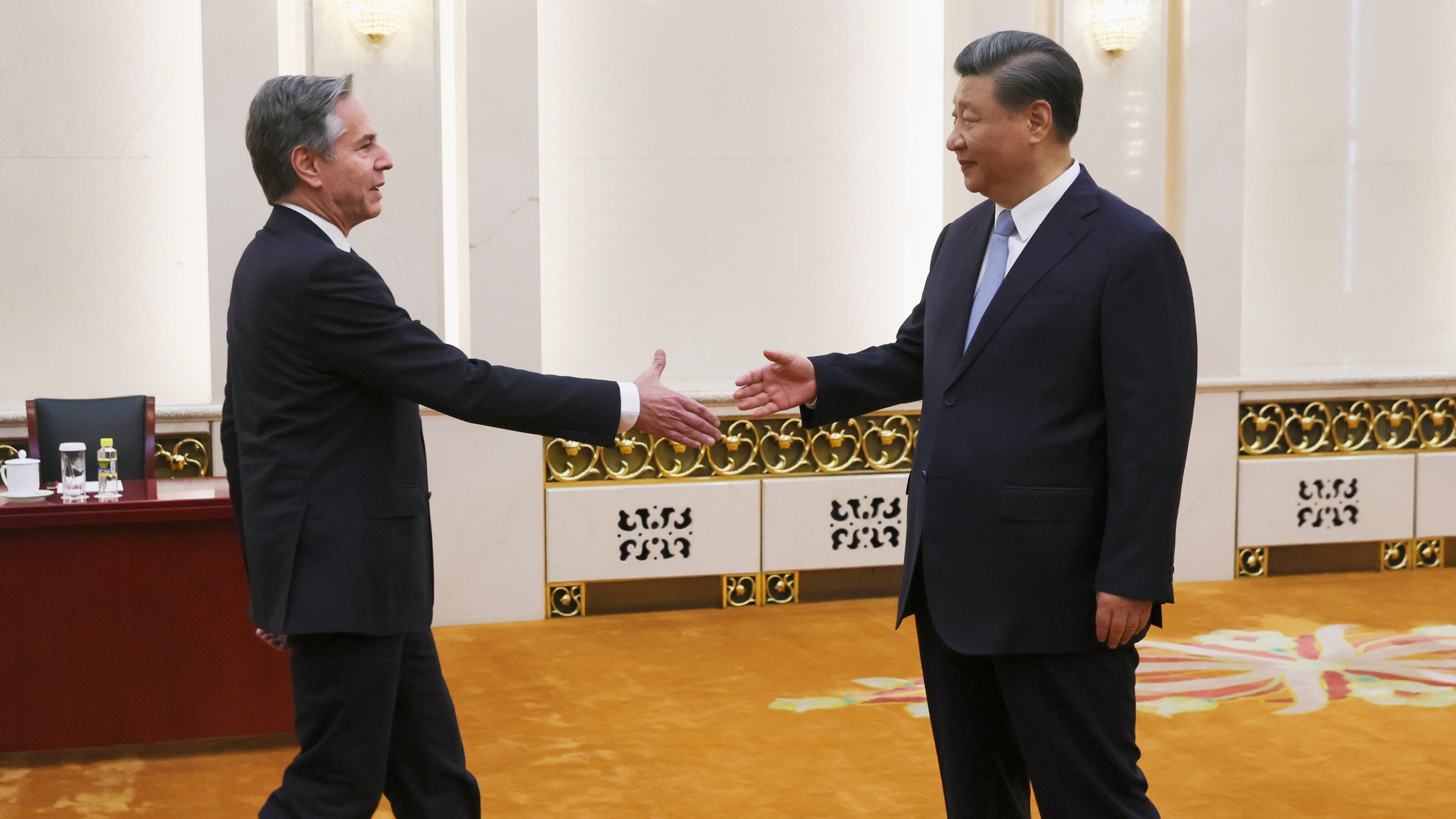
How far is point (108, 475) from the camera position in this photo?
404 cm

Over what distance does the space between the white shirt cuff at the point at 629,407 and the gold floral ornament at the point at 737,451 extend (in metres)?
3.18

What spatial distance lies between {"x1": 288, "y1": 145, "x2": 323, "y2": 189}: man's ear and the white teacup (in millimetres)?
2035

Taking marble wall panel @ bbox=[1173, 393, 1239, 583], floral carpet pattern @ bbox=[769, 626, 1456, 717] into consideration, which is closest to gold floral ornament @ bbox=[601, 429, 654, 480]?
floral carpet pattern @ bbox=[769, 626, 1456, 717]

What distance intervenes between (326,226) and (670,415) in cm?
71

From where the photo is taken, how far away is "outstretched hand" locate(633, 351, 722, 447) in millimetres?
2516

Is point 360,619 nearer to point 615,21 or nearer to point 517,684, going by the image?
point 517,684

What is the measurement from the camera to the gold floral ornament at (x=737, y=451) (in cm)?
571

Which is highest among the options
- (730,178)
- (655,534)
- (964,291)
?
(730,178)

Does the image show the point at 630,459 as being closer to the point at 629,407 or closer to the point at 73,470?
the point at 73,470

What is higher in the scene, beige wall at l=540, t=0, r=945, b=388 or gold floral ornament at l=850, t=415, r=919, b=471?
beige wall at l=540, t=0, r=945, b=388

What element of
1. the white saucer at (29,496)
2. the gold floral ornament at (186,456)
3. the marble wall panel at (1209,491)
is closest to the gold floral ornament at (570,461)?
the gold floral ornament at (186,456)

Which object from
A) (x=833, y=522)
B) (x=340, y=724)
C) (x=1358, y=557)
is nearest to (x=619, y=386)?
(x=340, y=724)

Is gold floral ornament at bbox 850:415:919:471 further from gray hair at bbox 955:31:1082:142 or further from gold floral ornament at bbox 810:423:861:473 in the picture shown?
gray hair at bbox 955:31:1082:142

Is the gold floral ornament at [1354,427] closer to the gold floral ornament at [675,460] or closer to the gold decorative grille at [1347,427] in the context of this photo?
the gold decorative grille at [1347,427]
